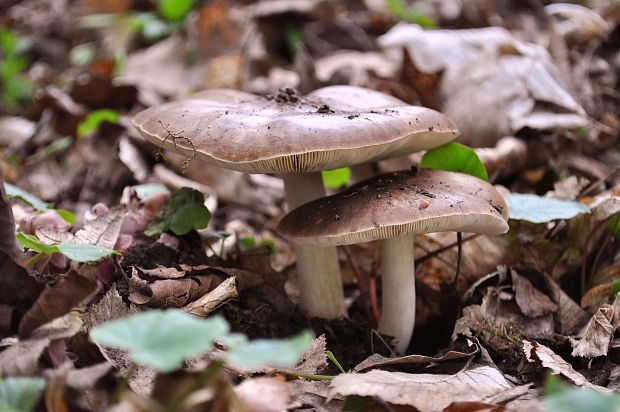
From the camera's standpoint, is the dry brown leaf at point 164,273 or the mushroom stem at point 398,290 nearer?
the dry brown leaf at point 164,273

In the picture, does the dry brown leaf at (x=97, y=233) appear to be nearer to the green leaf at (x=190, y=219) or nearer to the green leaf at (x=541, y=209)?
the green leaf at (x=190, y=219)

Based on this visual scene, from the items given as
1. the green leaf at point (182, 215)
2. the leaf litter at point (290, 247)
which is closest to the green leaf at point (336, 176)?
the leaf litter at point (290, 247)

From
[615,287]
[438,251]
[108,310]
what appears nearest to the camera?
[108,310]

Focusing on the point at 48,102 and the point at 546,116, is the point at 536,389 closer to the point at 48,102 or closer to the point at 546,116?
the point at 546,116

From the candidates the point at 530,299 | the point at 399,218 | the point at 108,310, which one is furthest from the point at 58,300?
the point at 530,299

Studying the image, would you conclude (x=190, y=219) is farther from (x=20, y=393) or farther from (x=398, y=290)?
(x=20, y=393)

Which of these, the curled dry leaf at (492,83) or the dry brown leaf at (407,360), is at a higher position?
the curled dry leaf at (492,83)
